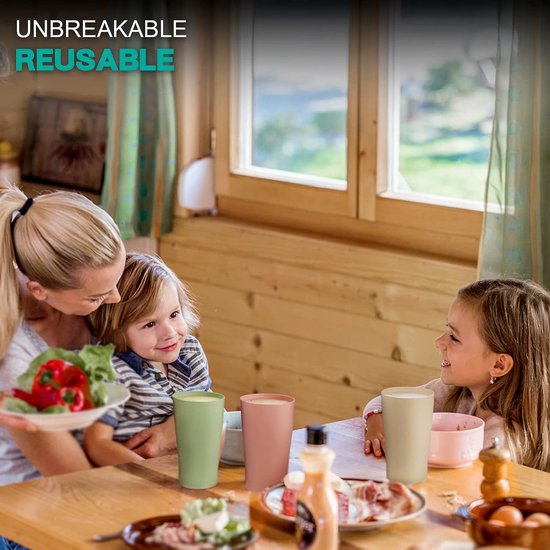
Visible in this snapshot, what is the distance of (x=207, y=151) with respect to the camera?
385cm

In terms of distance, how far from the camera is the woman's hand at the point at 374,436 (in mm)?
1942

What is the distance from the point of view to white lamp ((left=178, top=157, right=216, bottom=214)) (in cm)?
376

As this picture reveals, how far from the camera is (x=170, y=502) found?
1.70 meters

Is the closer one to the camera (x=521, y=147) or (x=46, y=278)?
(x=46, y=278)

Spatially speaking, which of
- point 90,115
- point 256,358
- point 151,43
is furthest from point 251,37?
point 256,358

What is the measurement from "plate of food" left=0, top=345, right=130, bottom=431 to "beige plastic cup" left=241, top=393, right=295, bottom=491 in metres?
0.21

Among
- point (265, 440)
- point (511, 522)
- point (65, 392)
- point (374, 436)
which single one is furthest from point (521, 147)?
point (65, 392)

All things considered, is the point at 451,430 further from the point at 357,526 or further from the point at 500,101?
the point at 500,101

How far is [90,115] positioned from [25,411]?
97.3 inches

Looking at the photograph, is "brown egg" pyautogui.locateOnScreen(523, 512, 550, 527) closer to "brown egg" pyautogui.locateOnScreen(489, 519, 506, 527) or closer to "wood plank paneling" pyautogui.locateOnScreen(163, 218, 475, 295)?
"brown egg" pyautogui.locateOnScreen(489, 519, 506, 527)

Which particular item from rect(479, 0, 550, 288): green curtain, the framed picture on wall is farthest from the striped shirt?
the framed picture on wall

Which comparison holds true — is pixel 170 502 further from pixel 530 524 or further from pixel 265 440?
pixel 530 524

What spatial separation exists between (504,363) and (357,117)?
1402 millimetres

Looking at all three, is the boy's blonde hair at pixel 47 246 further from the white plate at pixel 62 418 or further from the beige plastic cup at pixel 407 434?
the beige plastic cup at pixel 407 434
